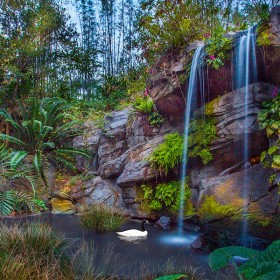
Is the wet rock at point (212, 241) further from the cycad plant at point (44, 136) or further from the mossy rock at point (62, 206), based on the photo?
the cycad plant at point (44, 136)

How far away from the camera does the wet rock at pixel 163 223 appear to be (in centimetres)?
540

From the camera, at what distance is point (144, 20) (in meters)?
7.20

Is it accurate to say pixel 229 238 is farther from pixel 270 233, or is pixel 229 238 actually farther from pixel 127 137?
pixel 127 137

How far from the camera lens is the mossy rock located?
6.94 meters

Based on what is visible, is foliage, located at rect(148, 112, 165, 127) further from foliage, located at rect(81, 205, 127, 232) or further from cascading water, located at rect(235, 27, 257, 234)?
foliage, located at rect(81, 205, 127, 232)

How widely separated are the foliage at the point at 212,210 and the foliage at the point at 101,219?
145cm

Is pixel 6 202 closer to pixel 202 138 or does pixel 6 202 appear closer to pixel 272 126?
pixel 202 138

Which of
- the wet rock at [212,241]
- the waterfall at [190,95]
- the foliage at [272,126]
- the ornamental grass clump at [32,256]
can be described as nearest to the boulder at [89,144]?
the waterfall at [190,95]

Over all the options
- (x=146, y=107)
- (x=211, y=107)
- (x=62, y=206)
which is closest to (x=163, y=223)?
(x=211, y=107)

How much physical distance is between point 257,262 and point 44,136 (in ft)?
24.1

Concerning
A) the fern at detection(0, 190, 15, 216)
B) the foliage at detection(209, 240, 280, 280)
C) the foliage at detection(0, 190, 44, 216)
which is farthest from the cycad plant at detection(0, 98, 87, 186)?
the foliage at detection(209, 240, 280, 280)

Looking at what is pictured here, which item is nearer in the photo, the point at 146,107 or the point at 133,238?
the point at 133,238

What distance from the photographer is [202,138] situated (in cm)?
558

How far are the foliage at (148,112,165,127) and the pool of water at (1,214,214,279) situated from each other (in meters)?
2.51
